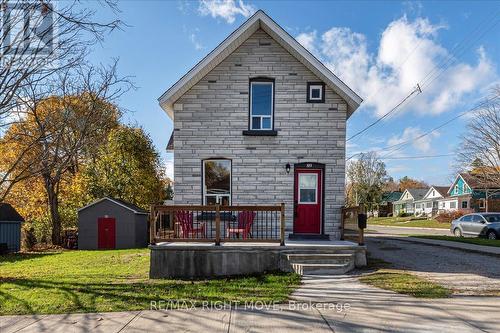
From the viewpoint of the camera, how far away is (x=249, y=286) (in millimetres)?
7504

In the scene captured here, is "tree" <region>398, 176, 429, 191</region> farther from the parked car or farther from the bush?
the parked car

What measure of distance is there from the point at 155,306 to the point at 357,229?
5.79m

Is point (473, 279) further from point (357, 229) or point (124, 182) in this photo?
point (124, 182)

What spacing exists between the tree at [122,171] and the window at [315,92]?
1812 cm

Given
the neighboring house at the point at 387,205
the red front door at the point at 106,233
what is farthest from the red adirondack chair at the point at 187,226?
the neighboring house at the point at 387,205

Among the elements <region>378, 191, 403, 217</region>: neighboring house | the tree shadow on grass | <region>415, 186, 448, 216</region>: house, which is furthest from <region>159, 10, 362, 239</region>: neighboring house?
<region>378, 191, 403, 217</region>: neighboring house

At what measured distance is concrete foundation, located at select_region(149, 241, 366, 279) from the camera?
29.1ft

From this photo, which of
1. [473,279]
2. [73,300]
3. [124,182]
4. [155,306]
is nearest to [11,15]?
[73,300]

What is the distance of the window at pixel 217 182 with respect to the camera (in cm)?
1148

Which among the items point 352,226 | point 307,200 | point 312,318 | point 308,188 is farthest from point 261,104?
point 312,318

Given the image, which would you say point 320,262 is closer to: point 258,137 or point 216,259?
point 216,259

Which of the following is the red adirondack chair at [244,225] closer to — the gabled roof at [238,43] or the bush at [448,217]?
the gabled roof at [238,43]

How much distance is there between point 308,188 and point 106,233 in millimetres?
14467

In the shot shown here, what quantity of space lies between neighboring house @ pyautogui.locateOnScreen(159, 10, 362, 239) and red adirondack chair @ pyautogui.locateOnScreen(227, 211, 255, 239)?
795 mm
